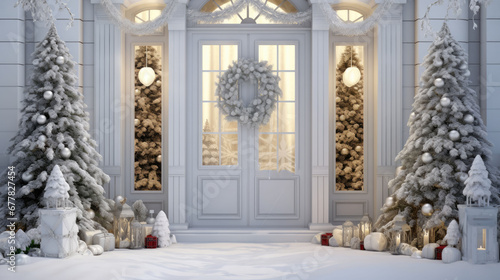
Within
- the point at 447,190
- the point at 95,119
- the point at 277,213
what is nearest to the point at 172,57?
the point at 95,119

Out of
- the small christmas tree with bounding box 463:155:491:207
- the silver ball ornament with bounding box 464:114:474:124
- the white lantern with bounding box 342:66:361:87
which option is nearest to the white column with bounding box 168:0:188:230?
the white lantern with bounding box 342:66:361:87

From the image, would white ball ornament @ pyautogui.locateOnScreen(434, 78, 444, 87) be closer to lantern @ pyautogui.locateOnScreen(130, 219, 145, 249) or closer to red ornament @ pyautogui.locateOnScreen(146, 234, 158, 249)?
red ornament @ pyautogui.locateOnScreen(146, 234, 158, 249)

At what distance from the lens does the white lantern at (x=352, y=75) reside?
8.51m

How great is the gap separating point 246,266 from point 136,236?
6.02 feet

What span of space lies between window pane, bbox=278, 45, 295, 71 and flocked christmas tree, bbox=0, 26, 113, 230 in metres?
2.77

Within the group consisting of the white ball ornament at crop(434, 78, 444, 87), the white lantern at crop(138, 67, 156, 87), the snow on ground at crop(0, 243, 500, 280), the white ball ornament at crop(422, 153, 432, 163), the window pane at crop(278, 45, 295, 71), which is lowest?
the snow on ground at crop(0, 243, 500, 280)

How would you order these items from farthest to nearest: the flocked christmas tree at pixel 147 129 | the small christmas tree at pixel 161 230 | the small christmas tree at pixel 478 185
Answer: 1. the flocked christmas tree at pixel 147 129
2. the small christmas tree at pixel 161 230
3. the small christmas tree at pixel 478 185

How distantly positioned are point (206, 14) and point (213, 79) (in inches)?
35.2

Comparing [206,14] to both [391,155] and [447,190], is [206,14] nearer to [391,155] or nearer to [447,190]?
[391,155]

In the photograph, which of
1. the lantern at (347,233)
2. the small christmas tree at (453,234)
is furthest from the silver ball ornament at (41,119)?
the small christmas tree at (453,234)

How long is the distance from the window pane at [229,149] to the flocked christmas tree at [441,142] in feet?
7.36

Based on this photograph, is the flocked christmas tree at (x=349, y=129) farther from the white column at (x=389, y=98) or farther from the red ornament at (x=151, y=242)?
the red ornament at (x=151, y=242)

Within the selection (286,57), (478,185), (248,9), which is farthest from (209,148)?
(478,185)

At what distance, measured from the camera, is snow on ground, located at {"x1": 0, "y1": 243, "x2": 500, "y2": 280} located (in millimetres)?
5832
